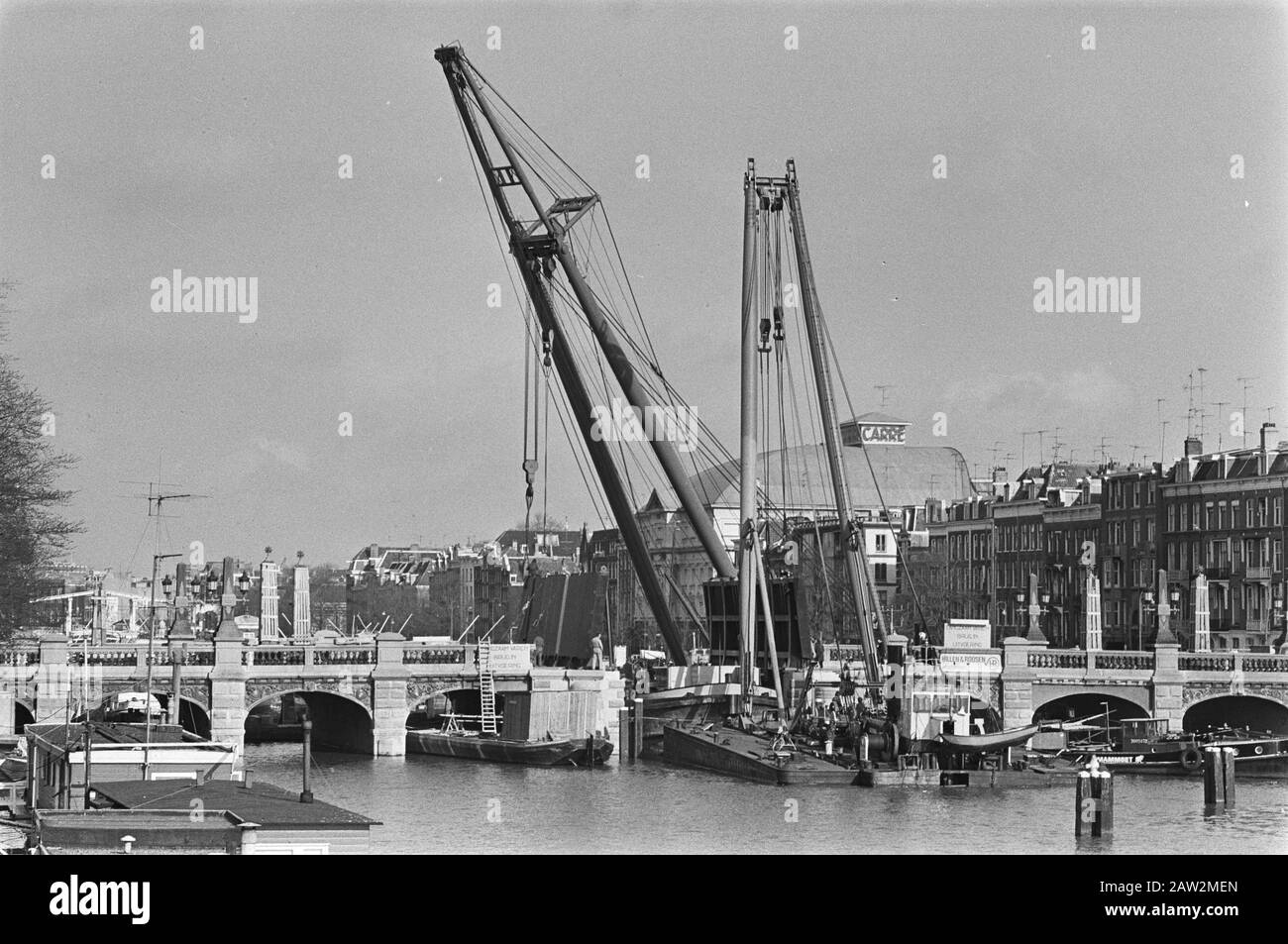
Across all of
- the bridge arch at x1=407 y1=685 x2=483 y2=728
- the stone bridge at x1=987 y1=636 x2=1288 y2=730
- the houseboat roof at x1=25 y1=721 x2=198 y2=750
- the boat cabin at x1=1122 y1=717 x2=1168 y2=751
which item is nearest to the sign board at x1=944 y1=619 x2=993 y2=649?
the stone bridge at x1=987 y1=636 x2=1288 y2=730

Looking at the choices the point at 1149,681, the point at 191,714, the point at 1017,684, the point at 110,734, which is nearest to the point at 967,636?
the point at 1017,684

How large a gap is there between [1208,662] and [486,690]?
22624 millimetres

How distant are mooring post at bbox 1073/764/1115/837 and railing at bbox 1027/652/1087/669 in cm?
2300

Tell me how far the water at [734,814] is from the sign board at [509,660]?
22.2 feet

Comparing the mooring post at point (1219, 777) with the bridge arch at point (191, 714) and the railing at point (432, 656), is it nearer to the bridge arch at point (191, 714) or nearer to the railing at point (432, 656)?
the railing at point (432, 656)

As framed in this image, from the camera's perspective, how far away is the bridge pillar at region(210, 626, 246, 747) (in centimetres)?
6362

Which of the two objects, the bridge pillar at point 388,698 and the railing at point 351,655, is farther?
the railing at point 351,655

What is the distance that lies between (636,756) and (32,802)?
29.2m

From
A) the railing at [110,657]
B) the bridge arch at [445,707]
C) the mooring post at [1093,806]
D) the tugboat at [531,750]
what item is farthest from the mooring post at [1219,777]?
the bridge arch at [445,707]

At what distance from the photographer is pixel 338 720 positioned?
71.2 meters

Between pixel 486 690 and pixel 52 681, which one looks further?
pixel 486 690

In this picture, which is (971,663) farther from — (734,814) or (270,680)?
(270,680)

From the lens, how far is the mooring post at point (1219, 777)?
51.3m
